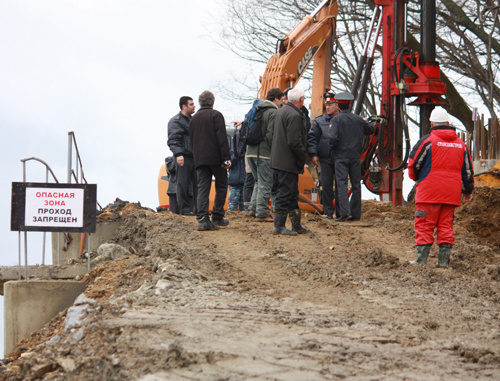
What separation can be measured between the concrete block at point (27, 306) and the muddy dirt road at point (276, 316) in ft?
1.39

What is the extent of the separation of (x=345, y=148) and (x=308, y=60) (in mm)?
3633

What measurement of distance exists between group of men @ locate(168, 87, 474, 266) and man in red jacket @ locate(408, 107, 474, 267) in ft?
0.04

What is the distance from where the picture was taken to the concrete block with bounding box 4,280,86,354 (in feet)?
31.2

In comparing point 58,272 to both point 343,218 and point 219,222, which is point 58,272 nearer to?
point 219,222

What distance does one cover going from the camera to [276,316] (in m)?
6.12

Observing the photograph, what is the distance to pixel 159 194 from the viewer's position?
674 inches

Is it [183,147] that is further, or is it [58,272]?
[183,147]

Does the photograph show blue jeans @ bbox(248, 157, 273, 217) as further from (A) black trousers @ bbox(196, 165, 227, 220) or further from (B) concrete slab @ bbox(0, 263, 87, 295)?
(B) concrete slab @ bbox(0, 263, 87, 295)

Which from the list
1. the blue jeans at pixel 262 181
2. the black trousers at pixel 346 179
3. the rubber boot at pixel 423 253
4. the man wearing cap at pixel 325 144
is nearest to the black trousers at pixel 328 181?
the man wearing cap at pixel 325 144

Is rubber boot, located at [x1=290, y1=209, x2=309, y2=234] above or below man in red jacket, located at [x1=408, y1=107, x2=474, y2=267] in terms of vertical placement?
below

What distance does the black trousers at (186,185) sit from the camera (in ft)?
41.1

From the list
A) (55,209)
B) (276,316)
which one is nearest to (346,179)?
(55,209)

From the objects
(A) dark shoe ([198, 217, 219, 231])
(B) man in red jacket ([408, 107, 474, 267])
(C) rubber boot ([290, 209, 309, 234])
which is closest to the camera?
(B) man in red jacket ([408, 107, 474, 267])

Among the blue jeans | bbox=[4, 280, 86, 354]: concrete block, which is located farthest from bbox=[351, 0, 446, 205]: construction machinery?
bbox=[4, 280, 86, 354]: concrete block
